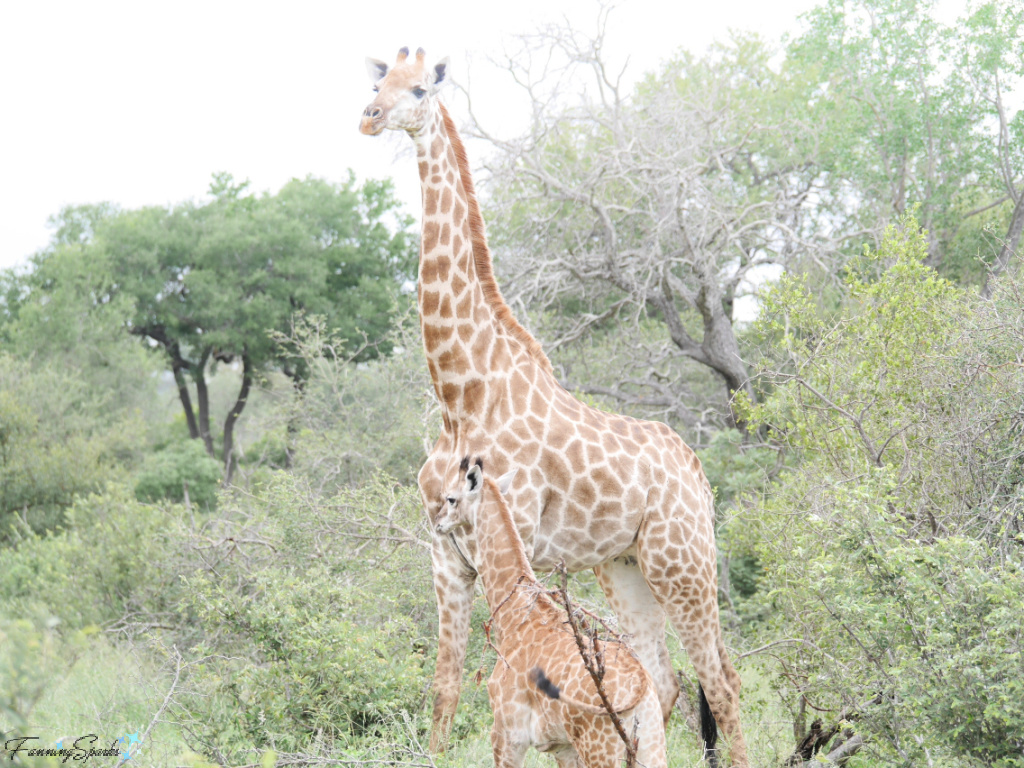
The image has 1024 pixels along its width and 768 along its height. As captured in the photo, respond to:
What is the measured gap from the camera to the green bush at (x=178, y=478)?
19.4 metres

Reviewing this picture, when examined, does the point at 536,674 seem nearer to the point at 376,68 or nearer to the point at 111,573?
the point at 376,68

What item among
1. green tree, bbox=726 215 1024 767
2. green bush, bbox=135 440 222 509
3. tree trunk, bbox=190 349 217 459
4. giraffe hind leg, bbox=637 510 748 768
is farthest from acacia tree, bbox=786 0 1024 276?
tree trunk, bbox=190 349 217 459

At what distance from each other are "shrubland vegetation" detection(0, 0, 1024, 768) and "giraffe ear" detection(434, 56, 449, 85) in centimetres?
283

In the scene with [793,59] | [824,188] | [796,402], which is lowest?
[796,402]

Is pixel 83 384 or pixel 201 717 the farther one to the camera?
pixel 83 384

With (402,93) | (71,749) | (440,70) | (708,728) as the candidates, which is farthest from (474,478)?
(708,728)

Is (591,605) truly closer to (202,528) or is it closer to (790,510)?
(790,510)

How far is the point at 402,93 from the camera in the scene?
429cm

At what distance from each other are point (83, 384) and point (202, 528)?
548 inches

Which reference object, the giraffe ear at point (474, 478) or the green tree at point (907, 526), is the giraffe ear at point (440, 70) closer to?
the giraffe ear at point (474, 478)

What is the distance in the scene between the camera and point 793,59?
20.1 metres

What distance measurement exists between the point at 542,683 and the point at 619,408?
1056cm

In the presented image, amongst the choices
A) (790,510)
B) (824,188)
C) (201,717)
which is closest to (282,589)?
(201,717)

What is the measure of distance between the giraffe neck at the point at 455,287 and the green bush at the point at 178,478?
51.1ft
